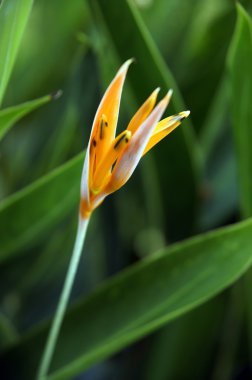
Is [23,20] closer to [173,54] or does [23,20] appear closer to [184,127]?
[184,127]

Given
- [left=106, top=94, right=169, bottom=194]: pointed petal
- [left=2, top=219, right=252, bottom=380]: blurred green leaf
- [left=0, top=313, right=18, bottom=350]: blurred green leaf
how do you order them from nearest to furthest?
[left=106, top=94, right=169, bottom=194]: pointed petal
[left=2, top=219, right=252, bottom=380]: blurred green leaf
[left=0, top=313, right=18, bottom=350]: blurred green leaf

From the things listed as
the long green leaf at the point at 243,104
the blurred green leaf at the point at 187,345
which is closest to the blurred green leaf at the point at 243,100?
the long green leaf at the point at 243,104

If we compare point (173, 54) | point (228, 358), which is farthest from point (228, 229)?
point (173, 54)

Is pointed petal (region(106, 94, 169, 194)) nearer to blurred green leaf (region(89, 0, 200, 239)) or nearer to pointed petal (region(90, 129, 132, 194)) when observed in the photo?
pointed petal (region(90, 129, 132, 194))

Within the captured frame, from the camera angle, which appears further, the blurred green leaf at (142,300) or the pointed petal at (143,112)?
the blurred green leaf at (142,300)

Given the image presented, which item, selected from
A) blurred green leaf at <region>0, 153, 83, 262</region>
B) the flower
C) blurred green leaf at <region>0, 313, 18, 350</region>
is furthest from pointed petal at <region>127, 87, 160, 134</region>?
blurred green leaf at <region>0, 313, 18, 350</region>

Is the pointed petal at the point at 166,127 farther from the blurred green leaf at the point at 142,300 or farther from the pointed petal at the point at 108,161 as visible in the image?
the blurred green leaf at the point at 142,300
